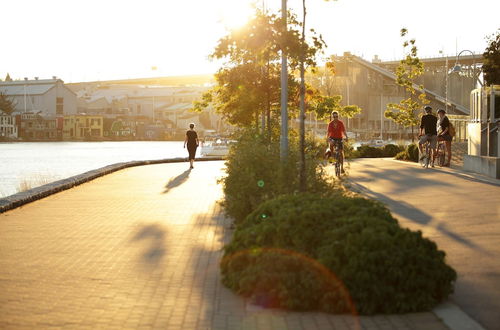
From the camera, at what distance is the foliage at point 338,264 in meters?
6.43

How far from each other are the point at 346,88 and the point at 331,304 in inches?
4496

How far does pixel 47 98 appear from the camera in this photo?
527ft

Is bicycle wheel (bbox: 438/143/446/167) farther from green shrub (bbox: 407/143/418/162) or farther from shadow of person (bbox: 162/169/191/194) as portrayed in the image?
shadow of person (bbox: 162/169/191/194)

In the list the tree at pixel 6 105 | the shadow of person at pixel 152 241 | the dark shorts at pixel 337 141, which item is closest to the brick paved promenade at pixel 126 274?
the shadow of person at pixel 152 241

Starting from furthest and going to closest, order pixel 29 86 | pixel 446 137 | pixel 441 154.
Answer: pixel 29 86
pixel 441 154
pixel 446 137

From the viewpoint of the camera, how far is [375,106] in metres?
125

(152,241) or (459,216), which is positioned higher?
(459,216)

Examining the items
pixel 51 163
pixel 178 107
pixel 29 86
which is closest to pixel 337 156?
pixel 51 163

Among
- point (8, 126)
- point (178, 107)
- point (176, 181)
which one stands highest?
point (178, 107)

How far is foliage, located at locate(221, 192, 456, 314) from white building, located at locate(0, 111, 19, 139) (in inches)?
6033

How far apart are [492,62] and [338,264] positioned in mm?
42768

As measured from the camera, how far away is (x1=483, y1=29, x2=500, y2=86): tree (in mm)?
46594

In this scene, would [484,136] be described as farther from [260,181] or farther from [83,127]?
[83,127]

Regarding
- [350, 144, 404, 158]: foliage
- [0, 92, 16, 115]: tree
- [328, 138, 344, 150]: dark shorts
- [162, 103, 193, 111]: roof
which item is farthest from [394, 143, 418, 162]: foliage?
[162, 103, 193, 111]: roof
